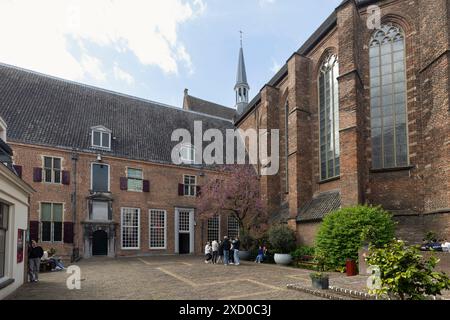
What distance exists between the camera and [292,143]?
2144 centimetres

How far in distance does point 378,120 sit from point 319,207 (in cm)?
548

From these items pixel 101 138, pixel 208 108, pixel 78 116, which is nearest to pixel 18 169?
pixel 101 138

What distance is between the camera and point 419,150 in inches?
642

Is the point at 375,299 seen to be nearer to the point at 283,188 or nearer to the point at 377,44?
the point at 377,44

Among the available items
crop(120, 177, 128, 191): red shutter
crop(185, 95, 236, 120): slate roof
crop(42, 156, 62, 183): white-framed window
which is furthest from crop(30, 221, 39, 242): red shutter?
crop(185, 95, 236, 120): slate roof

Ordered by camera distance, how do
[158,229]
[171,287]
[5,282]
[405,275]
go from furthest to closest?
1. [158,229]
2. [171,287]
3. [5,282]
4. [405,275]

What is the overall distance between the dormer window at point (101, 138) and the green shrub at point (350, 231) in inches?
686

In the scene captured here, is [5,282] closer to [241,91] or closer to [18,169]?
[18,169]

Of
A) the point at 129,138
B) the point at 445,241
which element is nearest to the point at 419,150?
the point at 445,241

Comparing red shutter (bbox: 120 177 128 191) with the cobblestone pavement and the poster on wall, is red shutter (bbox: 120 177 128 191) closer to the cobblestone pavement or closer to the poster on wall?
the cobblestone pavement

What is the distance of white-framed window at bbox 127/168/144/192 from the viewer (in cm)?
2609

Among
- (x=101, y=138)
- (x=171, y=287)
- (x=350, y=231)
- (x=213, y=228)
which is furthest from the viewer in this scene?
(x=213, y=228)

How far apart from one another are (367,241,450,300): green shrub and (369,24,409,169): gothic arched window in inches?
455

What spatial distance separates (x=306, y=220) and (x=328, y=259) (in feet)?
12.7
